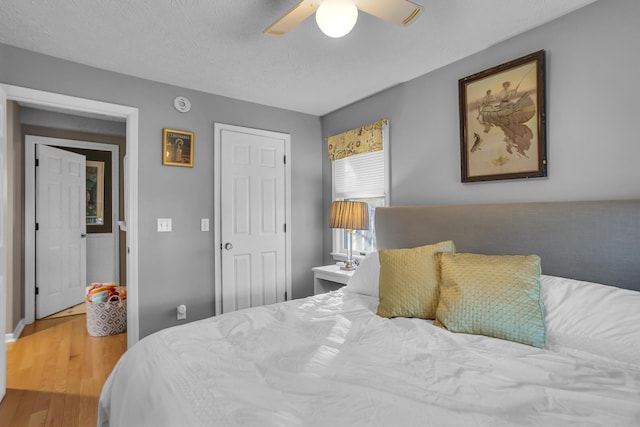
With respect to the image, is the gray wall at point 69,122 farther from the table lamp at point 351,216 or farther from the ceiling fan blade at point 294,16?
the ceiling fan blade at point 294,16

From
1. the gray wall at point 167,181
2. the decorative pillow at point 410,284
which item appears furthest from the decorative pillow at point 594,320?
the gray wall at point 167,181

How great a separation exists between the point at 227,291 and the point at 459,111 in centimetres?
253

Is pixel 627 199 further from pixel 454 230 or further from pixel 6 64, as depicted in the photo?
pixel 6 64

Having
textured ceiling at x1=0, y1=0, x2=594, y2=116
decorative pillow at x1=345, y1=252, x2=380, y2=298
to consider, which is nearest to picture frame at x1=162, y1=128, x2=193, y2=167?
textured ceiling at x1=0, y1=0, x2=594, y2=116

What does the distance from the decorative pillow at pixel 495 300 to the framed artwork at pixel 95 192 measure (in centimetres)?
489

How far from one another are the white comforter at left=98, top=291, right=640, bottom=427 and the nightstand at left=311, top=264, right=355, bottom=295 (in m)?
1.25

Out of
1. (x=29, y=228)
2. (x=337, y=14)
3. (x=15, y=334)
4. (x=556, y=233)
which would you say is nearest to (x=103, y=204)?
(x=29, y=228)

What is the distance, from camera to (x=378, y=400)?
0.95 m

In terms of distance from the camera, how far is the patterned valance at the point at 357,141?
301cm

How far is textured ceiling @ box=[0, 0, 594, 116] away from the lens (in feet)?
5.92

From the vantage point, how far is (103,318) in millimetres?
3291

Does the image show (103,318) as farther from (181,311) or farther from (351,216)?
(351,216)

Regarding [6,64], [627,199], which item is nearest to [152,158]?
[6,64]

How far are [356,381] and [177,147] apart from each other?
8.26 feet
